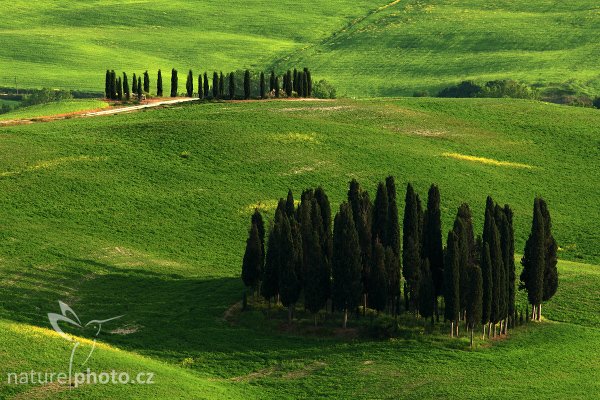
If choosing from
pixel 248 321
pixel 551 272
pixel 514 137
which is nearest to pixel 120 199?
pixel 248 321

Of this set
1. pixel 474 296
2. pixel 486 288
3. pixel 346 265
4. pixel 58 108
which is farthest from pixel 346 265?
pixel 58 108

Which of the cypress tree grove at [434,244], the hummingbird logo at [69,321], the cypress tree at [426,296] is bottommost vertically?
the hummingbird logo at [69,321]

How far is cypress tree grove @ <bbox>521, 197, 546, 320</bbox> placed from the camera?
7850 centimetres

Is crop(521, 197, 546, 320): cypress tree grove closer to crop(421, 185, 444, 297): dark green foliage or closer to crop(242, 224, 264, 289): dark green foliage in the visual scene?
crop(421, 185, 444, 297): dark green foliage

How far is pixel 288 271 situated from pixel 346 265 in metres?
3.74

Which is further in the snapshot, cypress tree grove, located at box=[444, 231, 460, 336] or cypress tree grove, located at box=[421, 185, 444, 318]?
cypress tree grove, located at box=[421, 185, 444, 318]

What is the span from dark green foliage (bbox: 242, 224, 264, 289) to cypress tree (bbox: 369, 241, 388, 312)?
26.9 feet

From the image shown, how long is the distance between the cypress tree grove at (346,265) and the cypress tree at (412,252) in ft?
12.4

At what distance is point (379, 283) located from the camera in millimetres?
75312

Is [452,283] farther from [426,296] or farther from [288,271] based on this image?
[288,271]

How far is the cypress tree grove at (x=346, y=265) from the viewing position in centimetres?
7456

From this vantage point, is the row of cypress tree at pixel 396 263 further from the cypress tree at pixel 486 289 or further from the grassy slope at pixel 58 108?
the grassy slope at pixel 58 108

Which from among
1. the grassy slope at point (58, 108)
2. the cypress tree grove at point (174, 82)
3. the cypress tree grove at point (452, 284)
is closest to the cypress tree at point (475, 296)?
the cypress tree grove at point (452, 284)

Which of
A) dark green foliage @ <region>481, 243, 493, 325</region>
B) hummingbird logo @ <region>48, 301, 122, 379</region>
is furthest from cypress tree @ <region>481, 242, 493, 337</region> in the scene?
hummingbird logo @ <region>48, 301, 122, 379</region>
